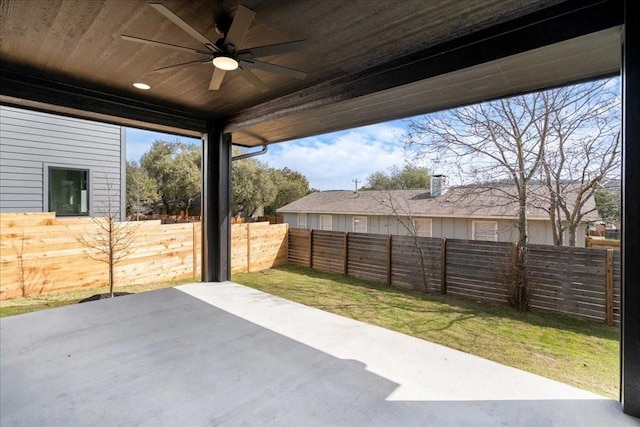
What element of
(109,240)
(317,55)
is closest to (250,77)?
(317,55)

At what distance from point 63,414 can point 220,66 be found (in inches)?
94.0

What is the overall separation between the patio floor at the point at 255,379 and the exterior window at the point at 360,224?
7.63 m

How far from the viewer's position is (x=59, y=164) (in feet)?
18.5

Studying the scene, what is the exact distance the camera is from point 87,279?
4922 mm

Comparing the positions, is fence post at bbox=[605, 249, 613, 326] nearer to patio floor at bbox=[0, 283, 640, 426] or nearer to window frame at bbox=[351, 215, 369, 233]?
patio floor at bbox=[0, 283, 640, 426]

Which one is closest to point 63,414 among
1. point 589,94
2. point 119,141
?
point 119,141

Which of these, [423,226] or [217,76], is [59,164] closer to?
[217,76]

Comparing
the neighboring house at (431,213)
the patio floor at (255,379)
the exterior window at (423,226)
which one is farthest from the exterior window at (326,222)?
the patio floor at (255,379)

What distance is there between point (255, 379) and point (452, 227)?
7.90m

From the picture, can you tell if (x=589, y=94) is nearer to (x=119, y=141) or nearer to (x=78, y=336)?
(x=78, y=336)

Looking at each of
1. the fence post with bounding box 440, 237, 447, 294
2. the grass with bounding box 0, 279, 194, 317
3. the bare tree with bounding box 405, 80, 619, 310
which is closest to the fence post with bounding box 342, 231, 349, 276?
the fence post with bounding box 440, 237, 447, 294

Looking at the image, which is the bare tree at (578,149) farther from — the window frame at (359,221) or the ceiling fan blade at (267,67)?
the window frame at (359,221)

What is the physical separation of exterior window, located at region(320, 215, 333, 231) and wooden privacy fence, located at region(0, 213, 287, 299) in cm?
569

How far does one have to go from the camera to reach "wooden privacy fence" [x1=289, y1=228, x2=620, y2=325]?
3.96m
